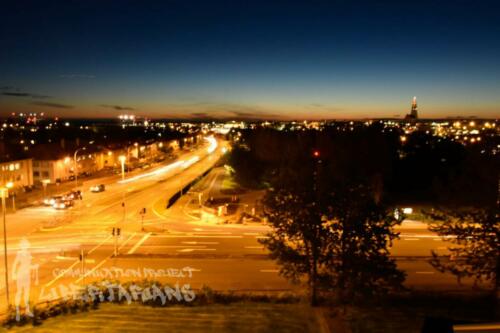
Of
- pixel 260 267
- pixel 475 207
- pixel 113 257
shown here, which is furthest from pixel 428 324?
pixel 113 257

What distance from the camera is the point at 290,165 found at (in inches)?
672

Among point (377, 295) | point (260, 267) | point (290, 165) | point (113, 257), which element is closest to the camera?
point (377, 295)

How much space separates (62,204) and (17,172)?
1622cm

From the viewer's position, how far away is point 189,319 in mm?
15891

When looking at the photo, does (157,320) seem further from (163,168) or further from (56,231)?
(163,168)

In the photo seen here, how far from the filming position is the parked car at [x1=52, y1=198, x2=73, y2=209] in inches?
1576

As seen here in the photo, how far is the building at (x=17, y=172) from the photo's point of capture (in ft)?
161

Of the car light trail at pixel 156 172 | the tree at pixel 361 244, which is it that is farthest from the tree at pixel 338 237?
the car light trail at pixel 156 172

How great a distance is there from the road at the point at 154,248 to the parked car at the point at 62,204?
1.14 meters

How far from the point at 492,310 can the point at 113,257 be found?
1951 cm

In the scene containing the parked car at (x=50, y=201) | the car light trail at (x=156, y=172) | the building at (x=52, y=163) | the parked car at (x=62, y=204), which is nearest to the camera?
the parked car at (x=62, y=204)

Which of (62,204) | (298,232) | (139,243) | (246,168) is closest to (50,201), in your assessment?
(62,204)

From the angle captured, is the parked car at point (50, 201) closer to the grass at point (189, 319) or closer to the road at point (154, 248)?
the road at point (154, 248)

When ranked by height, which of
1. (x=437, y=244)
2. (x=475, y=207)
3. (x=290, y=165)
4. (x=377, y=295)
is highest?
(x=290, y=165)
